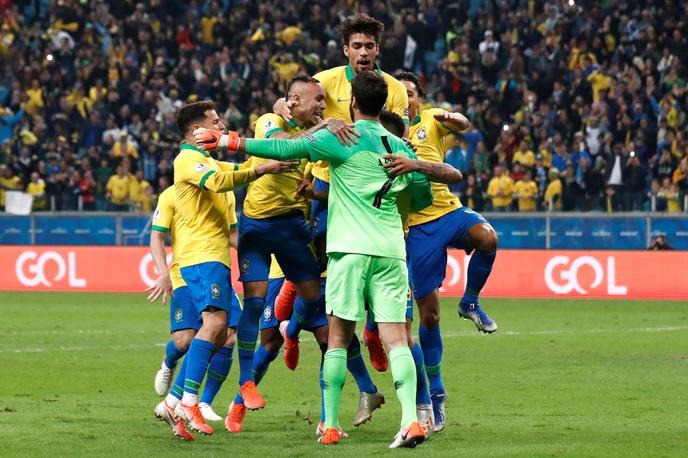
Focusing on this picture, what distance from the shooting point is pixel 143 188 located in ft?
85.0

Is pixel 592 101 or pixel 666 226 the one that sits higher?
pixel 592 101

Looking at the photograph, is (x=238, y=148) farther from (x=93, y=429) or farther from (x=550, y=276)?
(x=550, y=276)

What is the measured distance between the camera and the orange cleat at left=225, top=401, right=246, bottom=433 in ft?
29.9

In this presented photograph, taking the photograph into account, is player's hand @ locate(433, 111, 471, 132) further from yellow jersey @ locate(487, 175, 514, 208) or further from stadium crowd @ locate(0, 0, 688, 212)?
yellow jersey @ locate(487, 175, 514, 208)

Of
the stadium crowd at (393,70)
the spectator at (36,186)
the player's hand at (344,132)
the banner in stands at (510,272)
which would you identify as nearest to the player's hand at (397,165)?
the player's hand at (344,132)

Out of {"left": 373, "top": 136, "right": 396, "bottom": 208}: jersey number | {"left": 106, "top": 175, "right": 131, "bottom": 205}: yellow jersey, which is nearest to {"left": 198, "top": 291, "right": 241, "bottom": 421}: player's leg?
{"left": 373, "top": 136, "right": 396, "bottom": 208}: jersey number

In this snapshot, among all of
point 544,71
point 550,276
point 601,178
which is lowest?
point 550,276

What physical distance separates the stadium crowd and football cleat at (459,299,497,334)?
12766 millimetres

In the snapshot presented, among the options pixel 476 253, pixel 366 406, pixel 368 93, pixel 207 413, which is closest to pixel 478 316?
pixel 476 253

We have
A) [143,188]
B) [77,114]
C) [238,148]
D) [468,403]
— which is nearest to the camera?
[238,148]

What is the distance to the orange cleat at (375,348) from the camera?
10.0 meters

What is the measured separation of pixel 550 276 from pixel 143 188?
27.1 ft

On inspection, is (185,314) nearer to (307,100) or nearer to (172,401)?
(172,401)

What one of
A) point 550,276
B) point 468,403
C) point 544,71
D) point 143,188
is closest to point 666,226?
point 550,276
